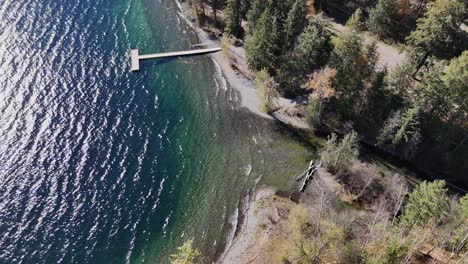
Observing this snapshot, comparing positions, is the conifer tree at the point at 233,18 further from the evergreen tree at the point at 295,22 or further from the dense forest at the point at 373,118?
the evergreen tree at the point at 295,22

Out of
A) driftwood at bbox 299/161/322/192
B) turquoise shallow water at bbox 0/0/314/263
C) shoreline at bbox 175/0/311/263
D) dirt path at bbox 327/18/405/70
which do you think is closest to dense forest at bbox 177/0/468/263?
driftwood at bbox 299/161/322/192

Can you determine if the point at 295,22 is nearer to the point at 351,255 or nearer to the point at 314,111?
the point at 314,111

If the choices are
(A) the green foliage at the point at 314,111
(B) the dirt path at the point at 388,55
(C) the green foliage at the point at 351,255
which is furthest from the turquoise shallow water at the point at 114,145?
(B) the dirt path at the point at 388,55

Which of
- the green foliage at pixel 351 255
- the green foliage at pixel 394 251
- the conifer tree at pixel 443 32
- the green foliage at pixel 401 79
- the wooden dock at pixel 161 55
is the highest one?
the conifer tree at pixel 443 32

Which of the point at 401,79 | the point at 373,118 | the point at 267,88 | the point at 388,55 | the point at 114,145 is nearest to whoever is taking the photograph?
the point at 401,79

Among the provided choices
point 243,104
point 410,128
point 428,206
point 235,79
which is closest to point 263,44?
point 235,79

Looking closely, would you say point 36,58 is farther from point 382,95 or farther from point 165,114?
point 382,95

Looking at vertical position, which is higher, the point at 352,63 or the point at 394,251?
the point at 352,63
